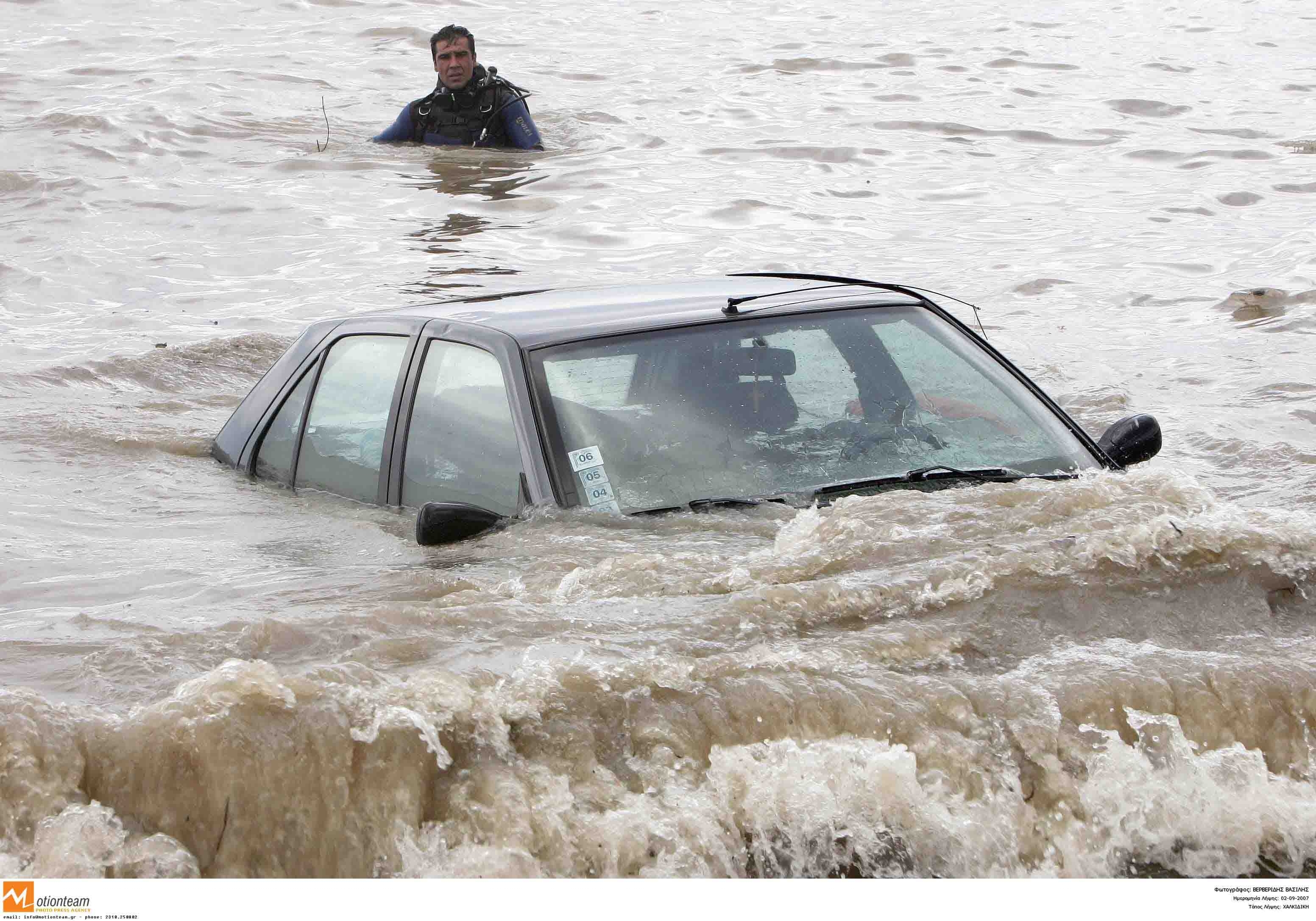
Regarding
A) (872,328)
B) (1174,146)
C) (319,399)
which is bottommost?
(1174,146)

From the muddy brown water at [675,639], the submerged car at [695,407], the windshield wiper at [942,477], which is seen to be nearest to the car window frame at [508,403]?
the submerged car at [695,407]

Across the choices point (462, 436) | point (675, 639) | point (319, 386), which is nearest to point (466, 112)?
point (319, 386)

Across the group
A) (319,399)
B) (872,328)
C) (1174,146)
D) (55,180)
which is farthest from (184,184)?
(872,328)

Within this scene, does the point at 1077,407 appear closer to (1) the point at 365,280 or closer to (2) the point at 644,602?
(2) the point at 644,602

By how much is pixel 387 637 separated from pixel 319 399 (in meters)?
2.20

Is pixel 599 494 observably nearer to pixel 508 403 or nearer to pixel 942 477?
pixel 508 403

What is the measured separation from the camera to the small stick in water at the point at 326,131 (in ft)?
62.0

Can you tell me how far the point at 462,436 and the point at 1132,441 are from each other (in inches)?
78.3

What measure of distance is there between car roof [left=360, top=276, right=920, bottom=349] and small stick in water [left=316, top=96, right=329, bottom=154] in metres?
14.0

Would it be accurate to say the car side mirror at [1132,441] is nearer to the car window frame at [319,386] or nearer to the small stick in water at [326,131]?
the car window frame at [319,386]

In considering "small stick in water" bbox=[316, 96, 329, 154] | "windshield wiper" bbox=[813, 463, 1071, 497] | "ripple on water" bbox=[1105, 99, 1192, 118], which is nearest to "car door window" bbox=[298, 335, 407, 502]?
"windshield wiper" bbox=[813, 463, 1071, 497]

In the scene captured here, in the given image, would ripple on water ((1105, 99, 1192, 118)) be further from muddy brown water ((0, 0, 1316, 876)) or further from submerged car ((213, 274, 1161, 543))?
submerged car ((213, 274, 1161, 543))

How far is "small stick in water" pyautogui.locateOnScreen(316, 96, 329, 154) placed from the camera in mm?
18891

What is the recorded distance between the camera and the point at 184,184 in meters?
17.1
